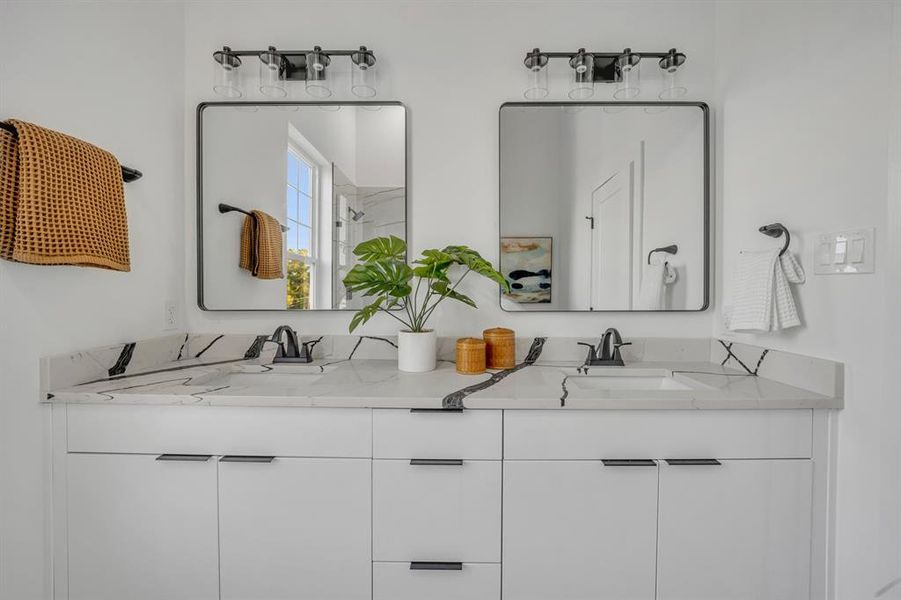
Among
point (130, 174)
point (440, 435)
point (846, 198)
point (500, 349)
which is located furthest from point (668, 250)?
point (130, 174)

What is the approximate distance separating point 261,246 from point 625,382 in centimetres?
161

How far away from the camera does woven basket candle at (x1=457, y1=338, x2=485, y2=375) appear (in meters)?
1.41

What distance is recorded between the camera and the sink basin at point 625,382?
1.49 metres

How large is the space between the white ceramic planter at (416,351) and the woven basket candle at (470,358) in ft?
0.38

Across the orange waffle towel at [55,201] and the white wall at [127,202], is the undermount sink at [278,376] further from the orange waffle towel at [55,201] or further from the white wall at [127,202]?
the orange waffle towel at [55,201]

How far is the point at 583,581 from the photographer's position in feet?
3.69

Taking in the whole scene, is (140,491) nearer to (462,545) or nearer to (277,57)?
(462,545)

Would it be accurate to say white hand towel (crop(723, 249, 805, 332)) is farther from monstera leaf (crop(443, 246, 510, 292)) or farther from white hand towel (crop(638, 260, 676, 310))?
monstera leaf (crop(443, 246, 510, 292))

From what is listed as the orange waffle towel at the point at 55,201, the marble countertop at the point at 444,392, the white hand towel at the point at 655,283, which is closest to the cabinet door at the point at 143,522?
the marble countertop at the point at 444,392

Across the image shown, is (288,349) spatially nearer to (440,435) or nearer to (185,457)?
(185,457)

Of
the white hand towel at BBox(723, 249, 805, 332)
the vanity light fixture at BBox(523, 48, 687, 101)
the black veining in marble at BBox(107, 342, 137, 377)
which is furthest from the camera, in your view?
the vanity light fixture at BBox(523, 48, 687, 101)

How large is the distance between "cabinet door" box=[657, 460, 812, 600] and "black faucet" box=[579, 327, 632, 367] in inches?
19.5

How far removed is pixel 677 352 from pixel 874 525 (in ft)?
2.45

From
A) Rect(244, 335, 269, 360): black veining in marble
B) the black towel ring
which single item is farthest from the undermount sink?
the black towel ring
